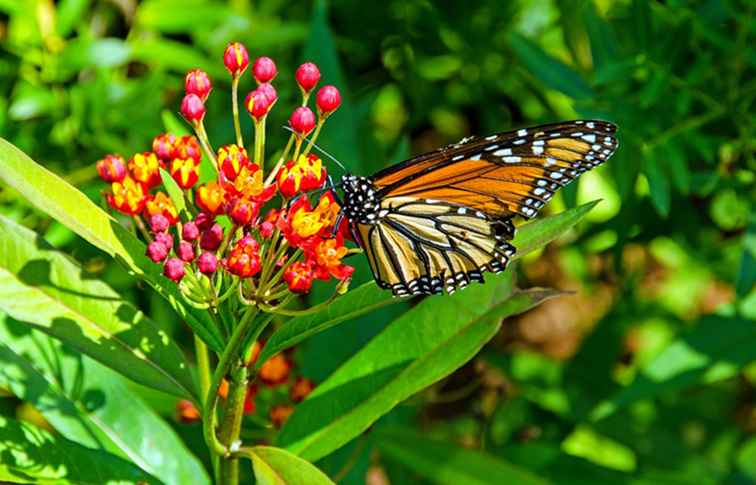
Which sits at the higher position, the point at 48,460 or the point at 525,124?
the point at 525,124

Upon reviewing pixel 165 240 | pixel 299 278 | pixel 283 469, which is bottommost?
pixel 283 469

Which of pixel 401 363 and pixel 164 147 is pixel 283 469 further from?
pixel 164 147

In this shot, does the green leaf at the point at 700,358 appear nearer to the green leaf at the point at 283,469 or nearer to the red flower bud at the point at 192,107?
the green leaf at the point at 283,469

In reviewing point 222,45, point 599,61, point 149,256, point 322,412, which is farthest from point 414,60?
point 149,256

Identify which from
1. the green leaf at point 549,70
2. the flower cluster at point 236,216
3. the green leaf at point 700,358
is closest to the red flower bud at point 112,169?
the flower cluster at point 236,216

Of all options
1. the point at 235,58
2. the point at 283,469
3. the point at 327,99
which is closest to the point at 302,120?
the point at 327,99

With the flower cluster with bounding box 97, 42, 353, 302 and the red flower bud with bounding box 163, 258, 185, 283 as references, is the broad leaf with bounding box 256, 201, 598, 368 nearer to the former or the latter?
the flower cluster with bounding box 97, 42, 353, 302
